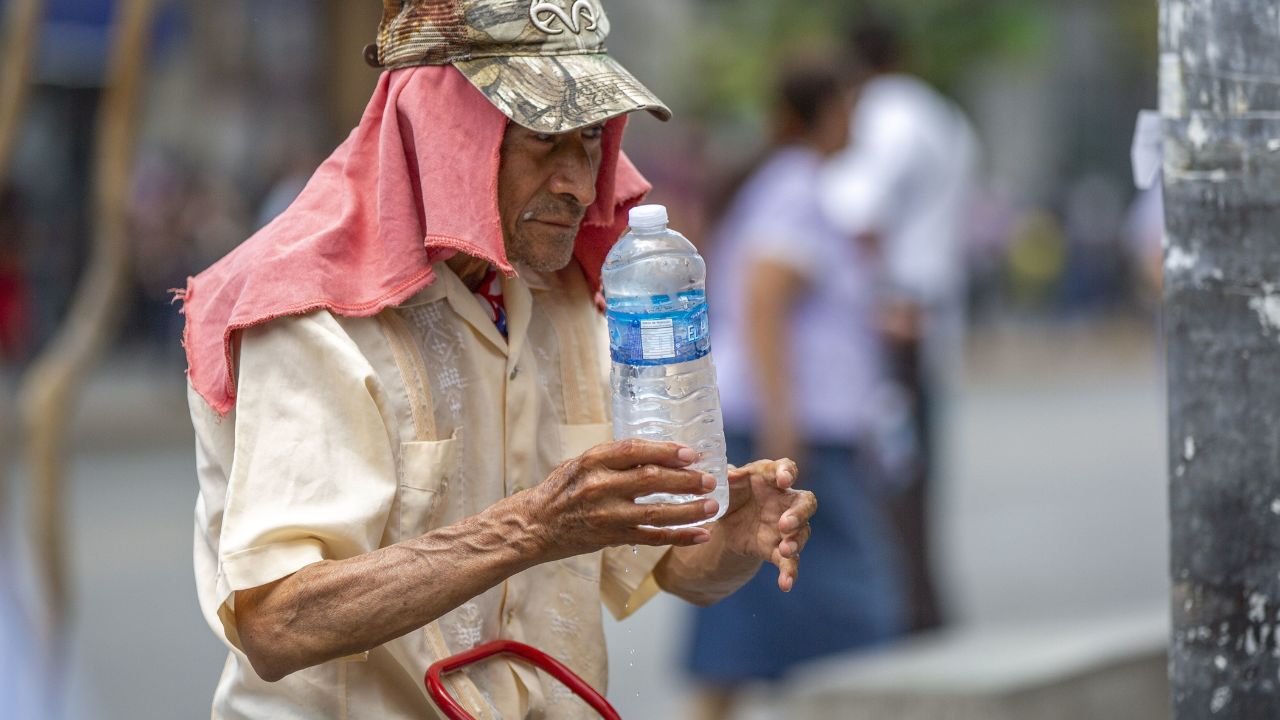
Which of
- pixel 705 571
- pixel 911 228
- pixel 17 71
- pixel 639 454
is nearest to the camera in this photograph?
pixel 639 454

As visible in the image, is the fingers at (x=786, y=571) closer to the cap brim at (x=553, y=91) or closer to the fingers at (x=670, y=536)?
the fingers at (x=670, y=536)

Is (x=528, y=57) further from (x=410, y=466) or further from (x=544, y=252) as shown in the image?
(x=410, y=466)

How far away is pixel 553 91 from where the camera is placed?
2.32m

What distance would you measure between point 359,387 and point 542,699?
62 centimetres

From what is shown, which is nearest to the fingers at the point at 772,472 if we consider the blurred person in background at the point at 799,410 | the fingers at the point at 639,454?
the fingers at the point at 639,454

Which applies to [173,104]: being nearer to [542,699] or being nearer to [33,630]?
[33,630]

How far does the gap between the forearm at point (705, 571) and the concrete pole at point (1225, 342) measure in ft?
2.16

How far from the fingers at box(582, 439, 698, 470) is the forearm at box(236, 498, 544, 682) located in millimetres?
142

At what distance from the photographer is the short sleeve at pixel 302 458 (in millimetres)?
2203

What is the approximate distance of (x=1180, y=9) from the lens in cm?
249

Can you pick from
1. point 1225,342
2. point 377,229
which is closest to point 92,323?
point 377,229

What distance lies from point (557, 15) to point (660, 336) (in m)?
0.49

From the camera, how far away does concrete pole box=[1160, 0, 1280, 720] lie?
2424 millimetres

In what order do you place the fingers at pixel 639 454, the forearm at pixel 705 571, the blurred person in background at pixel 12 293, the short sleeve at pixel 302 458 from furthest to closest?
the blurred person in background at pixel 12 293 → the forearm at pixel 705 571 → the short sleeve at pixel 302 458 → the fingers at pixel 639 454
